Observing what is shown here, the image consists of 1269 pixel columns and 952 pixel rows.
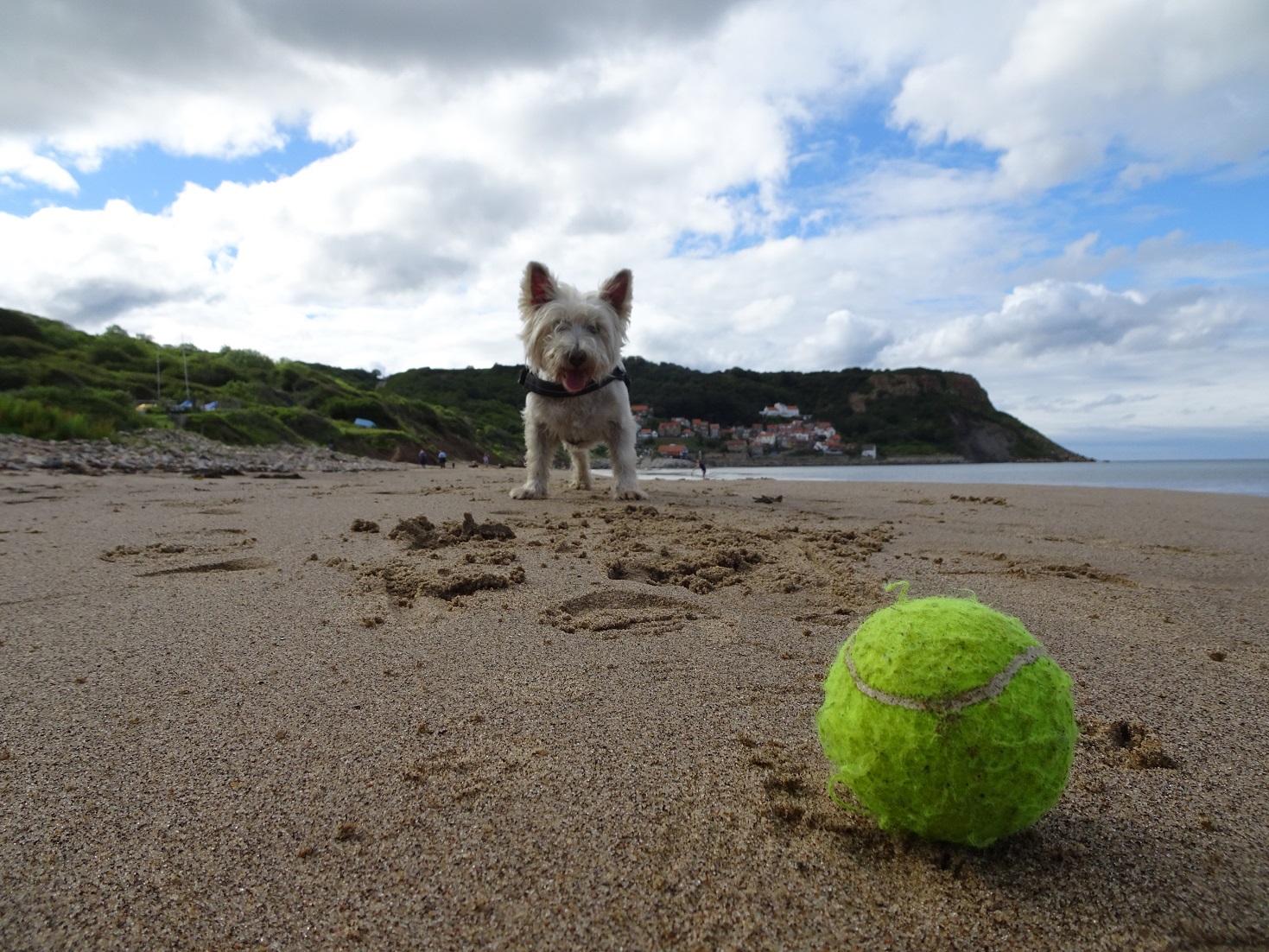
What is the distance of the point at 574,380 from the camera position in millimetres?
6301

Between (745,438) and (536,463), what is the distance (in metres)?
47.2

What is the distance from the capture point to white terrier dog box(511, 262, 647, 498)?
20.6 ft

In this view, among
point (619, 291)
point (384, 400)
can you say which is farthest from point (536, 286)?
point (384, 400)

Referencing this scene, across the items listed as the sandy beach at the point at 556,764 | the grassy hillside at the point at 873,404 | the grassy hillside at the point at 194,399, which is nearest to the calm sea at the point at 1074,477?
the sandy beach at the point at 556,764

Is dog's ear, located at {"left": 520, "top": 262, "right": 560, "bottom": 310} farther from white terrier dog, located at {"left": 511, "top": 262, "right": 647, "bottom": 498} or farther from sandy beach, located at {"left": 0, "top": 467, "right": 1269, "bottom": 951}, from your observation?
sandy beach, located at {"left": 0, "top": 467, "right": 1269, "bottom": 951}

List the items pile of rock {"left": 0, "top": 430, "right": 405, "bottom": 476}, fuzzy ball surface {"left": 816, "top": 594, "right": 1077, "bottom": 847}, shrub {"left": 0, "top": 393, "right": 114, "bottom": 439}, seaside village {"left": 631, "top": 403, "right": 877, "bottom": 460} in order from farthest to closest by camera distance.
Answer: seaside village {"left": 631, "top": 403, "right": 877, "bottom": 460} → shrub {"left": 0, "top": 393, "right": 114, "bottom": 439} → pile of rock {"left": 0, "top": 430, "right": 405, "bottom": 476} → fuzzy ball surface {"left": 816, "top": 594, "right": 1077, "bottom": 847}

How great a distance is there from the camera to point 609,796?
50.2 inches

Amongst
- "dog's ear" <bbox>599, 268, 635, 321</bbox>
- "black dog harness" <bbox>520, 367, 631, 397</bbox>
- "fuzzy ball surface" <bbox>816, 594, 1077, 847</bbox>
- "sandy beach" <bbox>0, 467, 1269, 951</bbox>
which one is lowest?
"sandy beach" <bbox>0, 467, 1269, 951</bbox>

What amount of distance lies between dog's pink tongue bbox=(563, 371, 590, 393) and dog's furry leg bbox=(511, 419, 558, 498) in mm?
607

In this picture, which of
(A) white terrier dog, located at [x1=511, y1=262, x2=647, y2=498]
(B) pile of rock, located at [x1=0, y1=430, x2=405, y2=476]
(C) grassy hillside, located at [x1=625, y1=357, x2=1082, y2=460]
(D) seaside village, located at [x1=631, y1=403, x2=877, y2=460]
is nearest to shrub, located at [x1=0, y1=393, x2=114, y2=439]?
(B) pile of rock, located at [x1=0, y1=430, x2=405, y2=476]

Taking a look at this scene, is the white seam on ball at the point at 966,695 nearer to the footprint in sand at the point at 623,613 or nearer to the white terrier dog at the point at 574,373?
the footprint in sand at the point at 623,613

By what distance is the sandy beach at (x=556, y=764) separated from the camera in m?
0.98

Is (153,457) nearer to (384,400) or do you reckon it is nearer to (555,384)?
(555,384)

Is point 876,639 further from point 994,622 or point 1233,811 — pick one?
point 1233,811
